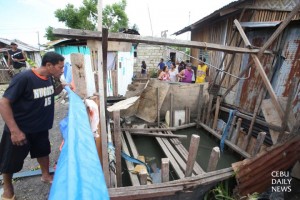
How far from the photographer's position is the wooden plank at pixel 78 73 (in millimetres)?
2832

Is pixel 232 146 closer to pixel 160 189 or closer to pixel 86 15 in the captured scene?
pixel 160 189

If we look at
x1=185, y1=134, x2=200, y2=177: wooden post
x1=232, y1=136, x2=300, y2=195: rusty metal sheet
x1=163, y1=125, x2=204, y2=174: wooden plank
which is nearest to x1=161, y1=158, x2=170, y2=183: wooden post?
x1=185, y1=134, x2=200, y2=177: wooden post

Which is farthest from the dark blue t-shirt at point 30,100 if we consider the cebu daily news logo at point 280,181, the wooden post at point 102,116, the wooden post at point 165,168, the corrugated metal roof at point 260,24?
the corrugated metal roof at point 260,24

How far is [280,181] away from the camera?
3.58m

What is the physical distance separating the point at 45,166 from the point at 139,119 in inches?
154

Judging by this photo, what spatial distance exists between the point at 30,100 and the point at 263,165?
12.8 feet

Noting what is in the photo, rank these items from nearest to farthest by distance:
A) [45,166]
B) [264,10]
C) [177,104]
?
1. [45,166]
2. [264,10]
3. [177,104]

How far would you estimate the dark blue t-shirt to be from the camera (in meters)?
2.24

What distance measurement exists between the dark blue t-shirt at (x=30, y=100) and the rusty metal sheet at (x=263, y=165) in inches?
131

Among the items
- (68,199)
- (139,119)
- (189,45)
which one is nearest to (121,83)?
(139,119)

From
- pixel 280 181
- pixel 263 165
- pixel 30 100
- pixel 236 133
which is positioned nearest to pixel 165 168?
pixel 263 165

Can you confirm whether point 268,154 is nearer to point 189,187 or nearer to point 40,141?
point 189,187

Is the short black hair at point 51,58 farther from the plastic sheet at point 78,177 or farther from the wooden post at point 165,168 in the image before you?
the wooden post at point 165,168

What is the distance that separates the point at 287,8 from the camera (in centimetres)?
470
